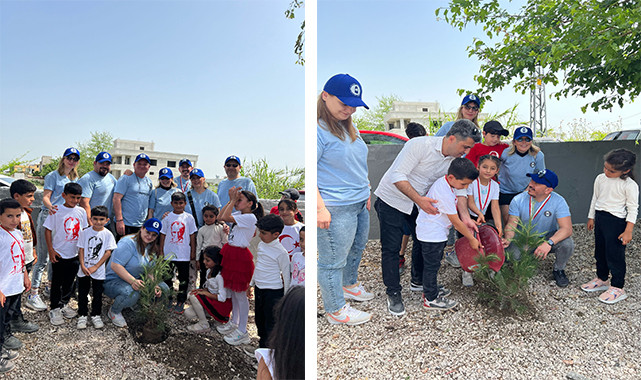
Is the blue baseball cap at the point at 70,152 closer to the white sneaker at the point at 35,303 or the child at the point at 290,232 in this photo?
the white sneaker at the point at 35,303

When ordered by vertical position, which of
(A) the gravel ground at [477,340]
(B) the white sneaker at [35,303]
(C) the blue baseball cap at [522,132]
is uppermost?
(C) the blue baseball cap at [522,132]

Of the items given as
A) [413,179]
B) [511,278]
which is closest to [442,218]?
[413,179]

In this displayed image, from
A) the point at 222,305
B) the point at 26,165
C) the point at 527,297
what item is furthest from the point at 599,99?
the point at 26,165

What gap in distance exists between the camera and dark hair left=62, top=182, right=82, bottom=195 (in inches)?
79.8

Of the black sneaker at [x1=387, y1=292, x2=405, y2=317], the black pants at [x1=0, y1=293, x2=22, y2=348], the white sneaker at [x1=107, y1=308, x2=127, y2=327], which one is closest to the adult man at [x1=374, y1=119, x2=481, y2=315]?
the black sneaker at [x1=387, y1=292, x2=405, y2=317]

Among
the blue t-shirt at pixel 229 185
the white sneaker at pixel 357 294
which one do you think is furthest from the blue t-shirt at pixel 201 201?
the white sneaker at pixel 357 294

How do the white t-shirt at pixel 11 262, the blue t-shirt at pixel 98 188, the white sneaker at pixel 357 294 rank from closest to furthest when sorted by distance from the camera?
the white t-shirt at pixel 11 262 → the blue t-shirt at pixel 98 188 → the white sneaker at pixel 357 294

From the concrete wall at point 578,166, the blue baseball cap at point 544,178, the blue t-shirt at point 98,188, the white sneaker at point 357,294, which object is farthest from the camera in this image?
the concrete wall at point 578,166

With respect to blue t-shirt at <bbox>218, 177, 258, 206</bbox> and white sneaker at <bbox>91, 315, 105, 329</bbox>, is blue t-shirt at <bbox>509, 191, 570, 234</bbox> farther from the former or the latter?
white sneaker at <bbox>91, 315, 105, 329</bbox>

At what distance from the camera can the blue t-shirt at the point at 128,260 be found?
6.70 feet

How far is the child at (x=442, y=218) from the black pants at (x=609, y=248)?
2.78ft

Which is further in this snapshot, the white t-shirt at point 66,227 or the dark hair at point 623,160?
the dark hair at point 623,160

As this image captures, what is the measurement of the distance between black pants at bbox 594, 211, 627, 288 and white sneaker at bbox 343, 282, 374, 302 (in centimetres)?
133

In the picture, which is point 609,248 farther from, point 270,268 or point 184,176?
point 184,176
